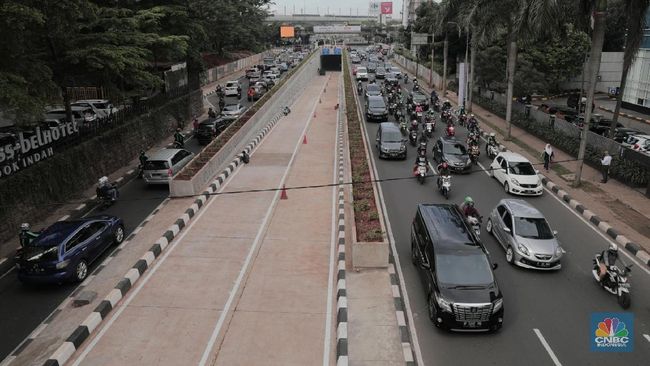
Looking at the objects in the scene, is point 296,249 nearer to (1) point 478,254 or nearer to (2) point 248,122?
(1) point 478,254

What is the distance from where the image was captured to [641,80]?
42969mm

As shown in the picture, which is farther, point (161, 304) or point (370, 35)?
point (370, 35)

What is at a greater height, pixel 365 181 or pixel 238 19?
pixel 238 19

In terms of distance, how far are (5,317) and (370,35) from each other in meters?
168

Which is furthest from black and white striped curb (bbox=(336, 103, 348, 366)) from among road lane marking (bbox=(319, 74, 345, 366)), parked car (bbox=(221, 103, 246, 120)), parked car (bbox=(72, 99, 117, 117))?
parked car (bbox=(221, 103, 246, 120))

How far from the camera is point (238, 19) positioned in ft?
244

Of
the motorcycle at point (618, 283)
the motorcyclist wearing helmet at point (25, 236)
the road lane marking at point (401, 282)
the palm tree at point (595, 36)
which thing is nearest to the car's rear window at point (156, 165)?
the motorcyclist wearing helmet at point (25, 236)

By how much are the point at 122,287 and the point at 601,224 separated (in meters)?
15.6

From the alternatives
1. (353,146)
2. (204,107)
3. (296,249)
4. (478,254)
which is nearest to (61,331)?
(296,249)

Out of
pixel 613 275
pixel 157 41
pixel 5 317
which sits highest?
pixel 157 41

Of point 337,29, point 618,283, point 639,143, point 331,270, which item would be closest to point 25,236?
point 331,270

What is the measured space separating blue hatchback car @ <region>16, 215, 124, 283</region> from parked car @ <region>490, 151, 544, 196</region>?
1550 cm

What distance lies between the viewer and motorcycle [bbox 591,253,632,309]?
12.1 m

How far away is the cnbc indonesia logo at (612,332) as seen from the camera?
10.5 m
